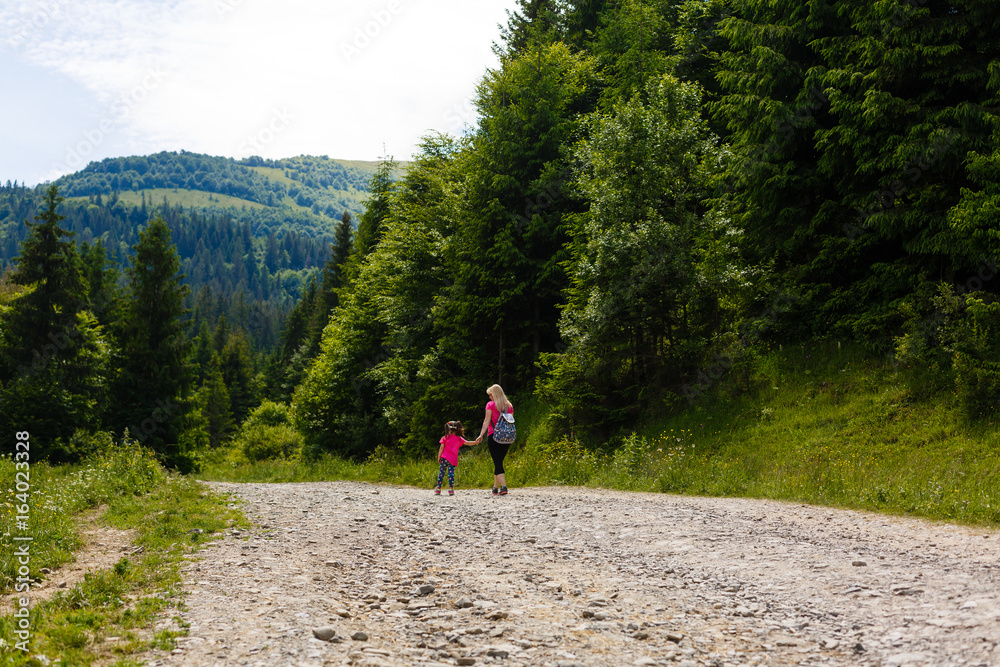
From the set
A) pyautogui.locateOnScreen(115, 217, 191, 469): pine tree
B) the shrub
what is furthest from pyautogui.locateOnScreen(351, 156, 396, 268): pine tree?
the shrub

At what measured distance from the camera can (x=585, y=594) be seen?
6164 millimetres

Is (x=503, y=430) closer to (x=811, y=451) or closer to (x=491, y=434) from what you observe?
(x=491, y=434)

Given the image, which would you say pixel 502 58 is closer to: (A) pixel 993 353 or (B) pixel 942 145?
(B) pixel 942 145

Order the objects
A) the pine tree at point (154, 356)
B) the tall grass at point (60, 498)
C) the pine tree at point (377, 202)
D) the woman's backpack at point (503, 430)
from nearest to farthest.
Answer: the tall grass at point (60, 498)
the woman's backpack at point (503, 430)
the pine tree at point (154, 356)
the pine tree at point (377, 202)

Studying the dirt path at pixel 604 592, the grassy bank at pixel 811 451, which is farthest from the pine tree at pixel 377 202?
the dirt path at pixel 604 592

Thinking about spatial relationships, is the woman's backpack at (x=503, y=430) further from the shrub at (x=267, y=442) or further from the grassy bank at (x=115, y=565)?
the shrub at (x=267, y=442)

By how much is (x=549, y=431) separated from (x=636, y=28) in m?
17.0

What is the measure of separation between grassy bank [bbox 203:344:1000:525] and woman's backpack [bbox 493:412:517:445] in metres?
2.65

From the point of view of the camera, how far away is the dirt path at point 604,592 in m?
4.60

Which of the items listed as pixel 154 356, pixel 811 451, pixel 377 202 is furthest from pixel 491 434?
pixel 377 202

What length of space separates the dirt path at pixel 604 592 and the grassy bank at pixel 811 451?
56.6 inches

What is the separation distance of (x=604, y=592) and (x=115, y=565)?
16.5 ft

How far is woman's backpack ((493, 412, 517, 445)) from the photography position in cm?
1416

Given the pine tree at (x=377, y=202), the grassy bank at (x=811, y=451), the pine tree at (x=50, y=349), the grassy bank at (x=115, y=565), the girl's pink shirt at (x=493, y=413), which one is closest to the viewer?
the grassy bank at (x=115, y=565)
